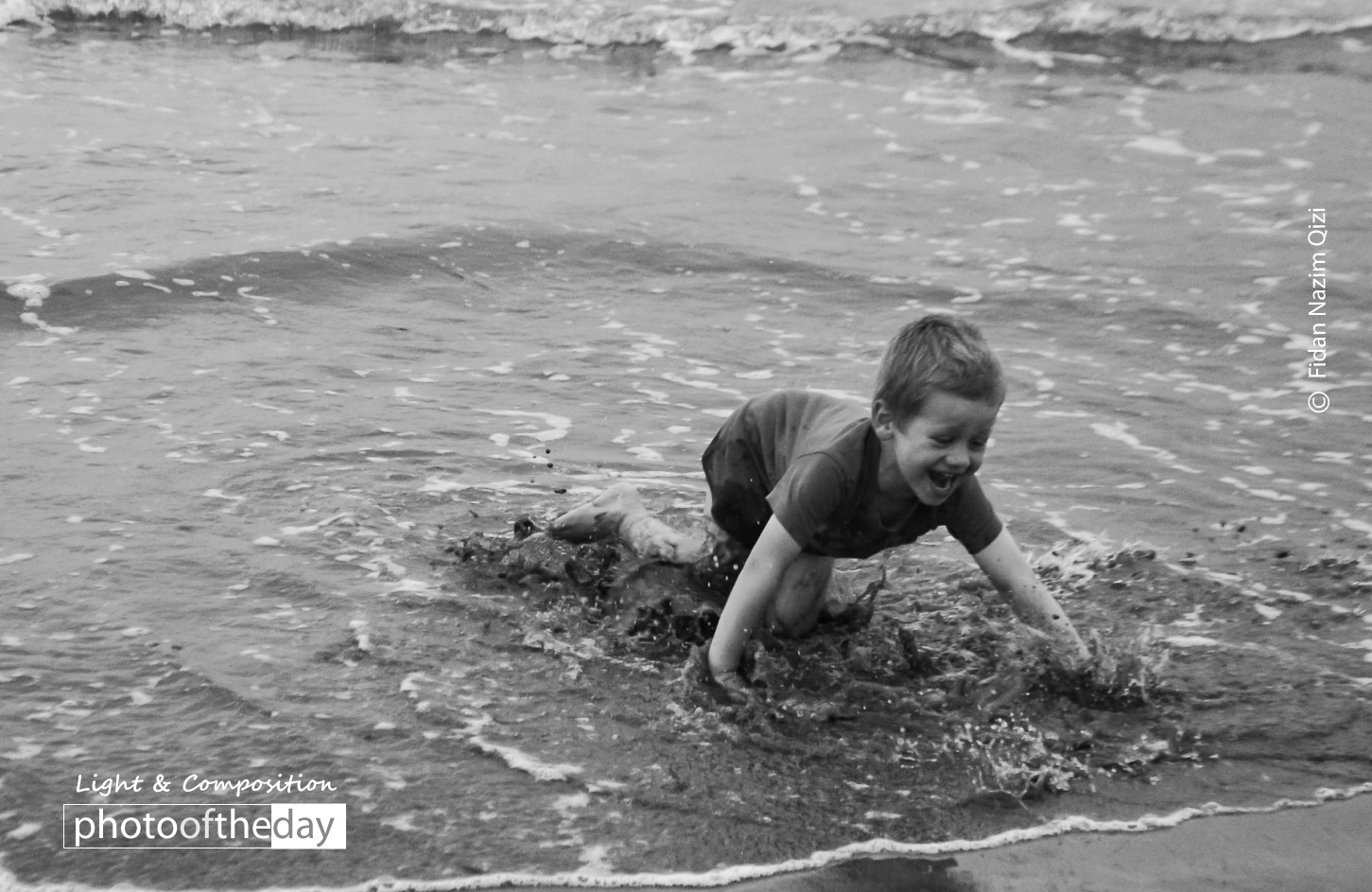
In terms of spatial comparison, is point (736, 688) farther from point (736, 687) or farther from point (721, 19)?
point (721, 19)

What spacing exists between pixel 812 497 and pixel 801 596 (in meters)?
0.63

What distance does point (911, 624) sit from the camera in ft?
18.0

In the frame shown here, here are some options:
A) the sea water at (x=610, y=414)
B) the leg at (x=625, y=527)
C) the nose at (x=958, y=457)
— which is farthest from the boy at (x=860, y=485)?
the sea water at (x=610, y=414)

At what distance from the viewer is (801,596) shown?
17.1 feet

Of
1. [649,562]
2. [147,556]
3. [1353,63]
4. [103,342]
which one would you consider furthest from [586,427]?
[1353,63]

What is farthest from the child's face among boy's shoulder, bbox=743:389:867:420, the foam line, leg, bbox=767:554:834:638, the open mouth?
the foam line

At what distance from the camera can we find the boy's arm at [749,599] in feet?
15.5

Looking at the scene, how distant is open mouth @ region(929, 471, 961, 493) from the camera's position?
14.9 feet

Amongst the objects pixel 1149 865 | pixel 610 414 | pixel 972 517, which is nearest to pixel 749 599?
pixel 972 517

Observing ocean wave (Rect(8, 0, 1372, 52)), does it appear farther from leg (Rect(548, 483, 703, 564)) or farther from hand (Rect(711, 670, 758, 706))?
hand (Rect(711, 670, 758, 706))

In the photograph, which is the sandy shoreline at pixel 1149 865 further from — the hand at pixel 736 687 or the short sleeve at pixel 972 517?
the short sleeve at pixel 972 517

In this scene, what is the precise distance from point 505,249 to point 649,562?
4721mm

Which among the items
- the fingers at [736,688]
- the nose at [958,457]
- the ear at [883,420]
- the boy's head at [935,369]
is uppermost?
the boy's head at [935,369]

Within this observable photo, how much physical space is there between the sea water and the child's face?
78 centimetres
